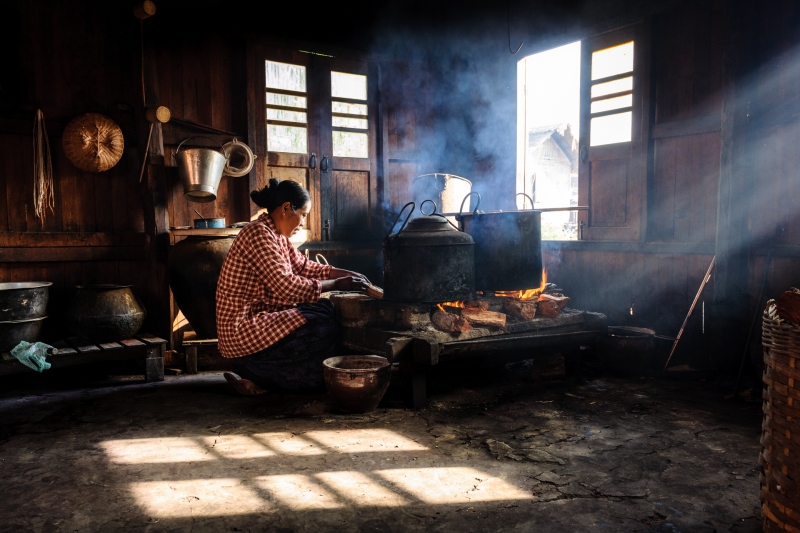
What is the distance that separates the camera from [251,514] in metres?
2.46

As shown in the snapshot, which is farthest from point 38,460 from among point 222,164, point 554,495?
point 222,164

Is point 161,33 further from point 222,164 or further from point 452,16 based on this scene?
point 452,16

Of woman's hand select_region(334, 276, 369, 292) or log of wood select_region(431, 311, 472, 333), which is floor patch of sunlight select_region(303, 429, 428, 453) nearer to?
log of wood select_region(431, 311, 472, 333)

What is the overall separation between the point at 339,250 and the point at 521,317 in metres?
2.90

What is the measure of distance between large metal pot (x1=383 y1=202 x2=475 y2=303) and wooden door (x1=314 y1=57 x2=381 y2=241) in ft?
8.46

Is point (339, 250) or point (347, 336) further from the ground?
point (339, 250)

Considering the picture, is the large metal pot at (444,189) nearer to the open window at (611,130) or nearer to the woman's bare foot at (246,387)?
the open window at (611,130)

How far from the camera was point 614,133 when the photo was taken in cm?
623

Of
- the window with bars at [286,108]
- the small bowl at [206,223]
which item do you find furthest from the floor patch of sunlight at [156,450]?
the window with bars at [286,108]

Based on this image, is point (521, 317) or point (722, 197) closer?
point (521, 317)

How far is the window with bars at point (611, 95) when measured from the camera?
20.0 feet

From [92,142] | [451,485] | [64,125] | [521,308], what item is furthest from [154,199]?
[451,485]

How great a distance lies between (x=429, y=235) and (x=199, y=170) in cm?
247

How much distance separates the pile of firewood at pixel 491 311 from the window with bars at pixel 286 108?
3145mm
